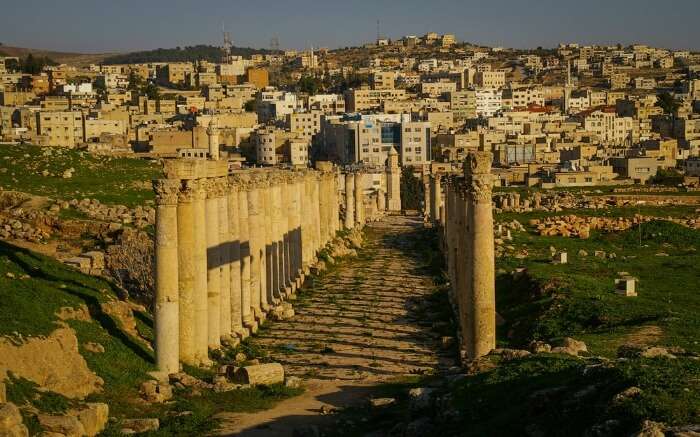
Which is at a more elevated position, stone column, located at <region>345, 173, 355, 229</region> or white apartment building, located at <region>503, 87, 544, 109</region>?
white apartment building, located at <region>503, 87, 544, 109</region>

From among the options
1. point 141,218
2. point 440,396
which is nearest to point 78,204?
point 141,218

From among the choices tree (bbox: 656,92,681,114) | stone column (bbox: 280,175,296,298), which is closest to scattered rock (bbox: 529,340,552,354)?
stone column (bbox: 280,175,296,298)

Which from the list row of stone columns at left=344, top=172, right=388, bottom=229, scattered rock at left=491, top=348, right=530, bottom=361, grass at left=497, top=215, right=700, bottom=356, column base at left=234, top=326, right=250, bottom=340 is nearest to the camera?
scattered rock at left=491, top=348, right=530, bottom=361

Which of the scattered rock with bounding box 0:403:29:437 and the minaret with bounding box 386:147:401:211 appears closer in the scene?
the scattered rock with bounding box 0:403:29:437

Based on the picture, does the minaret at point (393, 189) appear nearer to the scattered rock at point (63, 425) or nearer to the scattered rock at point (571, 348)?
the scattered rock at point (571, 348)

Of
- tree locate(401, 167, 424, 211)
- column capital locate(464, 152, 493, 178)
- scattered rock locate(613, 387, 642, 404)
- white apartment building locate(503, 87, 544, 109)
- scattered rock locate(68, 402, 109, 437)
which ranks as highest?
white apartment building locate(503, 87, 544, 109)

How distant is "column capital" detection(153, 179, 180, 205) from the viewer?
2058 cm

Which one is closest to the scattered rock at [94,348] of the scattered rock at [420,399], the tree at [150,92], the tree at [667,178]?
the scattered rock at [420,399]

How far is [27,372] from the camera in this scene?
1769 cm

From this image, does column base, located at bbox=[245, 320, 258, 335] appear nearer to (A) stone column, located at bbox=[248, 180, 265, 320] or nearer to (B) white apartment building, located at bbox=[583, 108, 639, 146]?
(A) stone column, located at bbox=[248, 180, 265, 320]

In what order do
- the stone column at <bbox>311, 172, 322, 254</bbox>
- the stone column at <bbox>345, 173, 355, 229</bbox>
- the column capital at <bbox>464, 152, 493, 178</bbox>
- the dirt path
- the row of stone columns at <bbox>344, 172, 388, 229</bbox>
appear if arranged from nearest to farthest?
the dirt path, the column capital at <bbox>464, 152, 493, 178</bbox>, the stone column at <bbox>311, 172, 322, 254</bbox>, the stone column at <bbox>345, 173, 355, 229</bbox>, the row of stone columns at <bbox>344, 172, 388, 229</bbox>

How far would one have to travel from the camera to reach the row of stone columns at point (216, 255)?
67.9ft

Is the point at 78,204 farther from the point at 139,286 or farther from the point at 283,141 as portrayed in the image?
the point at 283,141

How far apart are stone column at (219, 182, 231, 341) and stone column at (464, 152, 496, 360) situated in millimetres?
6233
